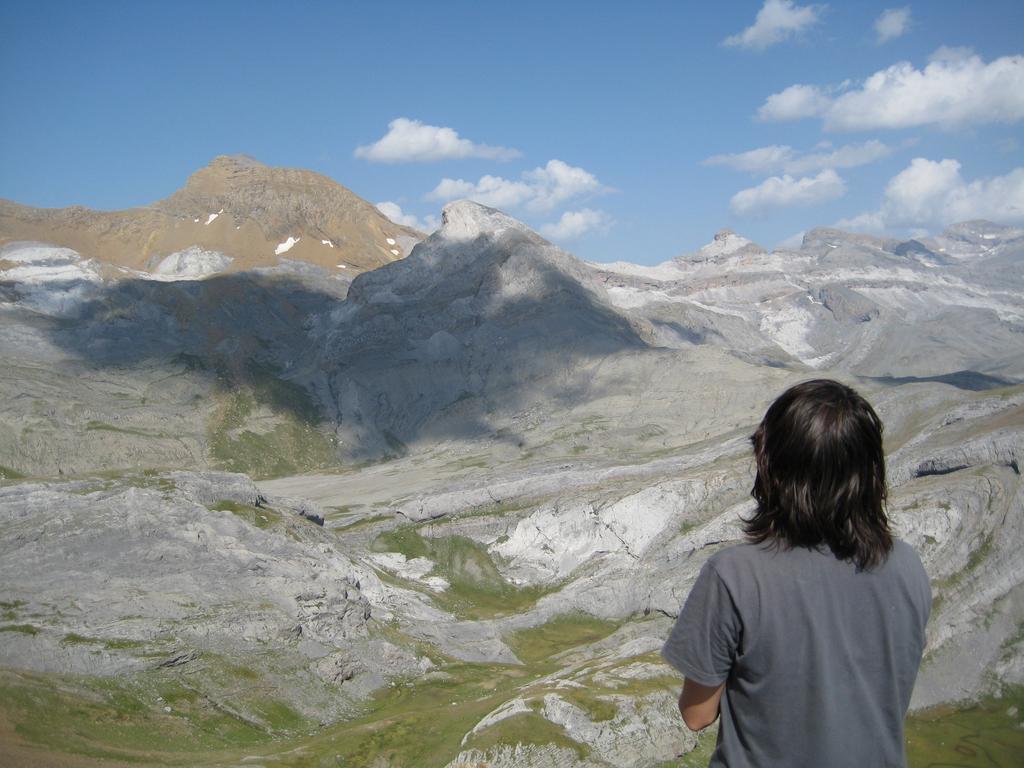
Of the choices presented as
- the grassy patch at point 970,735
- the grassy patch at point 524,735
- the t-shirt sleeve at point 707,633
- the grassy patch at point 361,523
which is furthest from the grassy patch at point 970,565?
the t-shirt sleeve at point 707,633

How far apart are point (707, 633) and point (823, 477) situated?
4.54 ft

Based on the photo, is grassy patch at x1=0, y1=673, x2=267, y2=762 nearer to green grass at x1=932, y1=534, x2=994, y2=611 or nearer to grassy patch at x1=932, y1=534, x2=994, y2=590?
green grass at x1=932, y1=534, x2=994, y2=611

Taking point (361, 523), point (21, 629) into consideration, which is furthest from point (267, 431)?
point (21, 629)

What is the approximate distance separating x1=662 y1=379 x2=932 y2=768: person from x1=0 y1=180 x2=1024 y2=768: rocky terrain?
4401 cm

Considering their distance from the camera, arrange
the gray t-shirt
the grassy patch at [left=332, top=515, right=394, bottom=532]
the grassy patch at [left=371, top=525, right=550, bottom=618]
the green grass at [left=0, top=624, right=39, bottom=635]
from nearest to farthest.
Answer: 1. the gray t-shirt
2. the green grass at [left=0, top=624, right=39, bottom=635]
3. the grassy patch at [left=371, top=525, right=550, bottom=618]
4. the grassy patch at [left=332, top=515, right=394, bottom=532]

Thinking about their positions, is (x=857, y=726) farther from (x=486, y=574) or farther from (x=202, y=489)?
(x=486, y=574)

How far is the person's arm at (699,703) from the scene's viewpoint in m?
6.30

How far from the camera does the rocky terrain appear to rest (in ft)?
174

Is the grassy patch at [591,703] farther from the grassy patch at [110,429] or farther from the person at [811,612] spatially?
the grassy patch at [110,429]

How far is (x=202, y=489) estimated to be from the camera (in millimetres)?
78438

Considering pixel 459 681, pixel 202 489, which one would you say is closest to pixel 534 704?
pixel 459 681

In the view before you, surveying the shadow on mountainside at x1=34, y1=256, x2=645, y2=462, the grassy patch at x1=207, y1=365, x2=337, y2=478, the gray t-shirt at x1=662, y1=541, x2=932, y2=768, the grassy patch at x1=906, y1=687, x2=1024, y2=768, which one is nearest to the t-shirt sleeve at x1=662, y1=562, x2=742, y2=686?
the gray t-shirt at x1=662, y1=541, x2=932, y2=768

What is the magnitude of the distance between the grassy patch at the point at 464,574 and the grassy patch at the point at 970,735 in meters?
44.4

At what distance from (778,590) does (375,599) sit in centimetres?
8150
